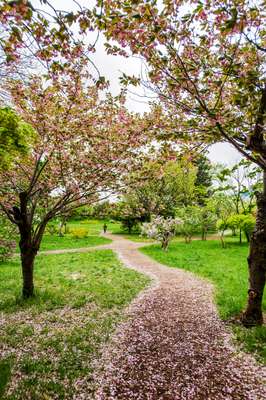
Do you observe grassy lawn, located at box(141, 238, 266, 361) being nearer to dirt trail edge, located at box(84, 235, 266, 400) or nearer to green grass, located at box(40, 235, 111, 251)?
dirt trail edge, located at box(84, 235, 266, 400)

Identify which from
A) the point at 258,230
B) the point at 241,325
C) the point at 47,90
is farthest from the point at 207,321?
the point at 47,90

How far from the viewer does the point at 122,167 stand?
8.65m

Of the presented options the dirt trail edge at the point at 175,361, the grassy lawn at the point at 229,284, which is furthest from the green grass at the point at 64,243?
the dirt trail edge at the point at 175,361

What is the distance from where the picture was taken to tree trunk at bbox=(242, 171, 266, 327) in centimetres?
662

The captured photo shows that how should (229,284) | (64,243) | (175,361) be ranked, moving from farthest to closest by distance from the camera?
1. (64,243)
2. (229,284)
3. (175,361)

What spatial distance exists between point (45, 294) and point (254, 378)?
725 cm

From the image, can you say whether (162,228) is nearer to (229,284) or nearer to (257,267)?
(229,284)

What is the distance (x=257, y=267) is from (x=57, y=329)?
5693 mm

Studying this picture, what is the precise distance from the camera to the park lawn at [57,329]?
174 inches

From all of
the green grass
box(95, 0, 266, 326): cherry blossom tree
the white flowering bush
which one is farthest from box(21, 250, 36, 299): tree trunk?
the green grass

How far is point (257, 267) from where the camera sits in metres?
6.70

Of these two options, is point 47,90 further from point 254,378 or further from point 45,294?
point 254,378

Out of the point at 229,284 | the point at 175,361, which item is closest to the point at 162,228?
the point at 229,284

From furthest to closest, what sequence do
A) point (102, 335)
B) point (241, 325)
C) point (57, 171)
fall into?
1. point (57, 171)
2. point (241, 325)
3. point (102, 335)
